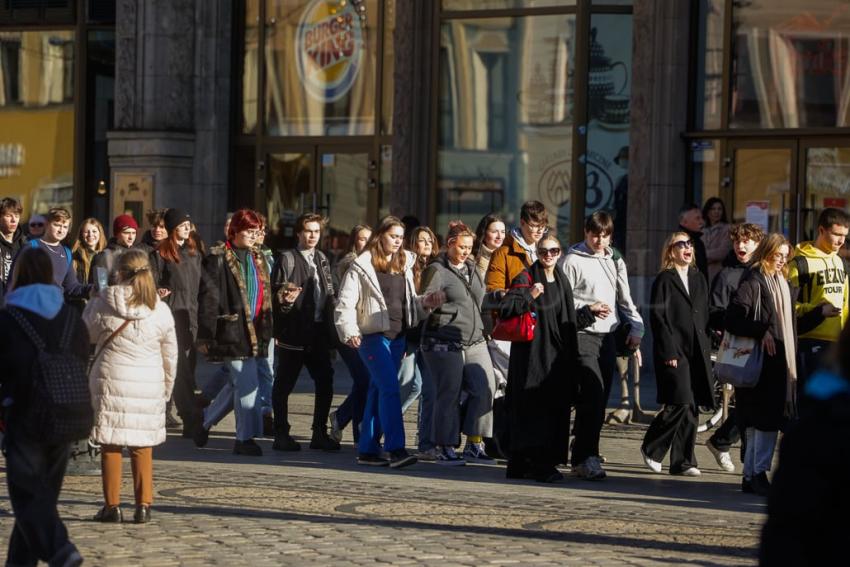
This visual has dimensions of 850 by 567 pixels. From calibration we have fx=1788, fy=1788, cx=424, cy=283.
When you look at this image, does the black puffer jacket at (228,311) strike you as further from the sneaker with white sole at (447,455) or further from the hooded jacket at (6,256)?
the hooded jacket at (6,256)

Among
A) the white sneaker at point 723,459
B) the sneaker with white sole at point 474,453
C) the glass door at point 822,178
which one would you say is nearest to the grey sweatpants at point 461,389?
the sneaker with white sole at point 474,453

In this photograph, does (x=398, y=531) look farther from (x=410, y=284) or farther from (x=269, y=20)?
(x=269, y=20)

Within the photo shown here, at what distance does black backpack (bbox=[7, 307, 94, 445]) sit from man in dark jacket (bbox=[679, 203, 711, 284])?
807 cm

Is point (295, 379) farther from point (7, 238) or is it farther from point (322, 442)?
point (7, 238)

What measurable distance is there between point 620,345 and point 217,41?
426 inches

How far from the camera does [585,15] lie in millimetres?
19344

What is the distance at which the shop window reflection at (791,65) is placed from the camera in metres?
18.4

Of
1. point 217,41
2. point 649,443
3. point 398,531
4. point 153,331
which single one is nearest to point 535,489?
point 649,443

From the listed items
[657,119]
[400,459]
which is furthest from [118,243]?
[657,119]

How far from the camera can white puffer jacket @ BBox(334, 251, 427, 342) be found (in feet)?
39.8

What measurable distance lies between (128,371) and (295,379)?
13.8 feet

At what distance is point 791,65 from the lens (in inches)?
730

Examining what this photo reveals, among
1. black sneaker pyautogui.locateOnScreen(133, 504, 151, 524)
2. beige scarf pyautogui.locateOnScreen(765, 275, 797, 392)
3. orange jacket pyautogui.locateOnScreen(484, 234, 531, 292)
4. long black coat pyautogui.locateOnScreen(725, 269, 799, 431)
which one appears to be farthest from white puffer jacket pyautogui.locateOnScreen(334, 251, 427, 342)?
black sneaker pyautogui.locateOnScreen(133, 504, 151, 524)

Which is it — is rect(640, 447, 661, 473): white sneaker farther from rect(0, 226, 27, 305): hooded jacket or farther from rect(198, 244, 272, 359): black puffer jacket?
rect(0, 226, 27, 305): hooded jacket
